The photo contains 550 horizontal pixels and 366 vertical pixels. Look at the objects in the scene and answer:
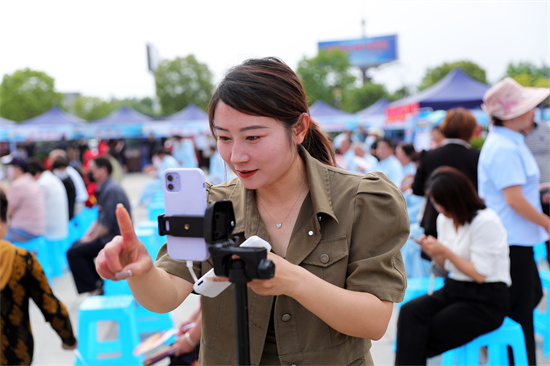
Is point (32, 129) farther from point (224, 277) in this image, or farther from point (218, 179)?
point (224, 277)

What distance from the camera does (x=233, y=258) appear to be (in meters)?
0.83

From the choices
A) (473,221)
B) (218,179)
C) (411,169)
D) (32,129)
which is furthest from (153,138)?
(473,221)

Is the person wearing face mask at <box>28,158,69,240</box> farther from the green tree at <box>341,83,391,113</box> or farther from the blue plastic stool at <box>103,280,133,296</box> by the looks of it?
the green tree at <box>341,83,391,113</box>

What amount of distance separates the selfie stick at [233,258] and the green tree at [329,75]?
1572 inches

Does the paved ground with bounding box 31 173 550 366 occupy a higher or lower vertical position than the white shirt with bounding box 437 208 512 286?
lower

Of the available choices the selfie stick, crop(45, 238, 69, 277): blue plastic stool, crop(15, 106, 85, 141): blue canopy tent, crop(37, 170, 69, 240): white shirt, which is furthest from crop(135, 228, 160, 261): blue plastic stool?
crop(15, 106, 85, 141): blue canopy tent

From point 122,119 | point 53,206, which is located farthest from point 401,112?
point 122,119

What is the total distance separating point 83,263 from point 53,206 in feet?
3.89

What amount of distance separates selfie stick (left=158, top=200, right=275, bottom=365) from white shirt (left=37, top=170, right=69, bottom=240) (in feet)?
16.6

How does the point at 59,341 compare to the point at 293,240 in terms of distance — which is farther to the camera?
the point at 59,341

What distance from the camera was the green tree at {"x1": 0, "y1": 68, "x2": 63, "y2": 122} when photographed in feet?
121

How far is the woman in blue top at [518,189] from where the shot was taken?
260 centimetres

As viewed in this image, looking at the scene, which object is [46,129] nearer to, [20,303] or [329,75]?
[20,303]

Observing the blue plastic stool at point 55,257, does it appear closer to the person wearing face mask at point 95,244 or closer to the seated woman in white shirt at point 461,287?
the person wearing face mask at point 95,244
